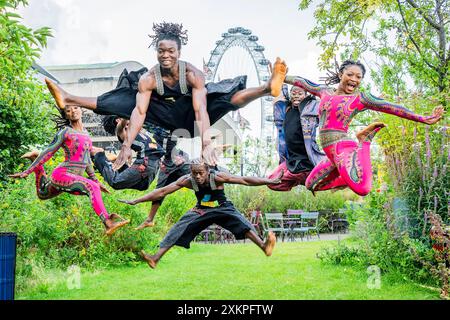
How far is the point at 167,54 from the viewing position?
4902 mm

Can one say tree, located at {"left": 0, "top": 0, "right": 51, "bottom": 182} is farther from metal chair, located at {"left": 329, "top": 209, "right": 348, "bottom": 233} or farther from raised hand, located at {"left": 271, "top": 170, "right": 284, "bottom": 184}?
metal chair, located at {"left": 329, "top": 209, "right": 348, "bottom": 233}

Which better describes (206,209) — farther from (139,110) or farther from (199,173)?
(139,110)

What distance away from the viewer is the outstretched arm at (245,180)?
5234 millimetres

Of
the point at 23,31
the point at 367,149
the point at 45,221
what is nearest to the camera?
the point at 367,149

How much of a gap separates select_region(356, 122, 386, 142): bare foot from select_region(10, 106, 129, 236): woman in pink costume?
91.2 inches

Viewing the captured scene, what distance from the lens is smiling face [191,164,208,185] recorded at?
535cm

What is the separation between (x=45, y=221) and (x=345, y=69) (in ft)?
21.9

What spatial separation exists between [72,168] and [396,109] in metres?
3.13

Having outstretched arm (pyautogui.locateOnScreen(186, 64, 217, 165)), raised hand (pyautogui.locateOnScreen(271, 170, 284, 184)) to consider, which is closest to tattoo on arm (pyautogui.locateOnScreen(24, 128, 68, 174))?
outstretched arm (pyautogui.locateOnScreen(186, 64, 217, 165))

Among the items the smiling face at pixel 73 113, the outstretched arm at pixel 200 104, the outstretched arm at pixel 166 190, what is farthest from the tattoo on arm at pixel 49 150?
the outstretched arm at pixel 200 104

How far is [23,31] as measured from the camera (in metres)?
8.07
